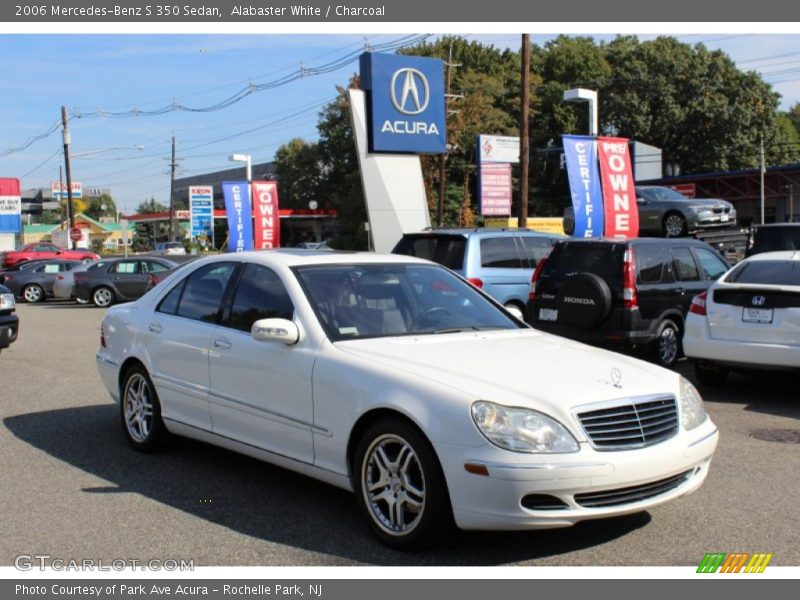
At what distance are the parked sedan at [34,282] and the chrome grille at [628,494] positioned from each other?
Result: 91.0ft

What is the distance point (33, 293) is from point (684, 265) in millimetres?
24056

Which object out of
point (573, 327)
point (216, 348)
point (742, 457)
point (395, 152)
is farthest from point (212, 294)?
point (395, 152)

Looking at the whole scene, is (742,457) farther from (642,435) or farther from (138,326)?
(138,326)

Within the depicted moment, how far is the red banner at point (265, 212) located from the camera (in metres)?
29.2

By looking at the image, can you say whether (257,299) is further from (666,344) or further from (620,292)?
(666,344)

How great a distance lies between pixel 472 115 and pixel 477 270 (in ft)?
145

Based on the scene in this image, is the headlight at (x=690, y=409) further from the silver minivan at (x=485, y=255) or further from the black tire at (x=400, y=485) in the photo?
the silver minivan at (x=485, y=255)

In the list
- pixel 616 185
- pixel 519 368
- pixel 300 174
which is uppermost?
pixel 300 174

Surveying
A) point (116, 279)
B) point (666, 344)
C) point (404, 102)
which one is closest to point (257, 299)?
point (666, 344)

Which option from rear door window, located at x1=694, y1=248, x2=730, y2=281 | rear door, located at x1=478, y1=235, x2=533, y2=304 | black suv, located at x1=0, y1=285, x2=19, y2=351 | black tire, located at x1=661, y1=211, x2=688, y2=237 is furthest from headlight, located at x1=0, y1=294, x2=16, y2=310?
black tire, located at x1=661, y1=211, x2=688, y2=237

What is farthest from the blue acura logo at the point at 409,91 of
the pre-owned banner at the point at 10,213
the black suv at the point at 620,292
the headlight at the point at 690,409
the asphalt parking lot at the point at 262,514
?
the pre-owned banner at the point at 10,213

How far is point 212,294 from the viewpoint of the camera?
6.50 metres

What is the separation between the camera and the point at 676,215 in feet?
86.4
